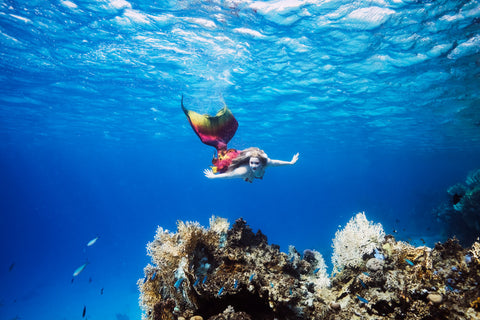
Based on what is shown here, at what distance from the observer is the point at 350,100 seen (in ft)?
66.7

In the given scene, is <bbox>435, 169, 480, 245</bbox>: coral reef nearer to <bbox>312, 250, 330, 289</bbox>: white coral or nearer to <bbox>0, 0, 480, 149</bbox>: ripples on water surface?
<bbox>0, 0, 480, 149</bbox>: ripples on water surface

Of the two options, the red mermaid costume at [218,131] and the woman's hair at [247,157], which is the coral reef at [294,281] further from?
the red mermaid costume at [218,131]

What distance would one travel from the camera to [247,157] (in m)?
6.36

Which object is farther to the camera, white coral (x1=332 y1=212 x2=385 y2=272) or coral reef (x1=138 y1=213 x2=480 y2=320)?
white coral (x1=332 y1=212 x2=385 y2=272)

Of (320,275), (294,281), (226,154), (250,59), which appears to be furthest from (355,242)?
(250,59)

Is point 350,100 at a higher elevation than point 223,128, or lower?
higher

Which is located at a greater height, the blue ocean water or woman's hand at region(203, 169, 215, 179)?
the blue ocean water

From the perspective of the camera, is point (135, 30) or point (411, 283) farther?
point (135, 30)

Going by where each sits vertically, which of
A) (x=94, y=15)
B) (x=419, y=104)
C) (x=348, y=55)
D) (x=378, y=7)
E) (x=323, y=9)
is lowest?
(x=94, y=15)

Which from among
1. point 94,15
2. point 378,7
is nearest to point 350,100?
point 378,7

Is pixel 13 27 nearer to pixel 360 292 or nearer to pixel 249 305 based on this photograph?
pixel 249 305

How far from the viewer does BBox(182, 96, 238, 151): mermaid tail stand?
6.88 meters

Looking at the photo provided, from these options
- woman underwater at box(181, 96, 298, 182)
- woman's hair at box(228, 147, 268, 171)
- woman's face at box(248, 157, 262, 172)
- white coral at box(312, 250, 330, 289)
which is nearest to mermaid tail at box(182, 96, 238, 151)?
woman underwater at box(181, 96, 298, 182)

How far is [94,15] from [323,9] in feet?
34.1
